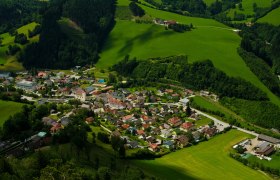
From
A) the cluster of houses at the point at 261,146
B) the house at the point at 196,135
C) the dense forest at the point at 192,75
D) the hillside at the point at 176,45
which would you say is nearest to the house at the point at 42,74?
the hillside at the point at 176,45

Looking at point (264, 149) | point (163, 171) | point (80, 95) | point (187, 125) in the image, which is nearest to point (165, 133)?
point (187, 125)

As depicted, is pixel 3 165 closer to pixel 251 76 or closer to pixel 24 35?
pixel 251 76

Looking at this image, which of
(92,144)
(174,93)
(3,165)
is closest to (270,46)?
(174,93)

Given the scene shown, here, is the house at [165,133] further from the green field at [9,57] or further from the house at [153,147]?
the green field at [9,57]

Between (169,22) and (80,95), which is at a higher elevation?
(169,22)

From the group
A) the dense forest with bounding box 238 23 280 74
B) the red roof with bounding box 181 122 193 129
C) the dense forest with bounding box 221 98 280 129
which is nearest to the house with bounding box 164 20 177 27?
the dense forest with bounding box 238 23 280 74

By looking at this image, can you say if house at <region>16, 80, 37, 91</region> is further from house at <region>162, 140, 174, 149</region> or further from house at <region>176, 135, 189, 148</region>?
house at <region>176, 135, 189, 148</region>

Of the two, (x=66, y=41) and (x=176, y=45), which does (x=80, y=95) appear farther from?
(x=176, y=45)
